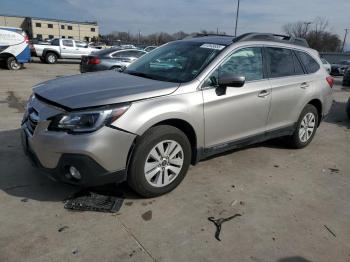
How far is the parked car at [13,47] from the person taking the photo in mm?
15914

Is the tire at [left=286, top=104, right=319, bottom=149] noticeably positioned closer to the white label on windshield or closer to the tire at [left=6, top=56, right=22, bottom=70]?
the white label on windshield

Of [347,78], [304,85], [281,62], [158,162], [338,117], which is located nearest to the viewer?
[158,162]

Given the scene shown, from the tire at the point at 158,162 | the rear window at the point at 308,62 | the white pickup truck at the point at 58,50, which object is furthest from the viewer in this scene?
the white pickup truck at the point at 58,50

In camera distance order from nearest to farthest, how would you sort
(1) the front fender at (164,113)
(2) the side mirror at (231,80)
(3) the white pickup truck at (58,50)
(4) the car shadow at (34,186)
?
(1) the front fender at (164,113) → (4) the car shadow at (34,186) → (2) the side mirror at (231,80) → (3) the white pickup truck at (58,50)

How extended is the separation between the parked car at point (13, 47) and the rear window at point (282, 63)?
47.5ft

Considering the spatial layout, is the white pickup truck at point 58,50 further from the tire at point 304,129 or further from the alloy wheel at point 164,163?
the alloy wheel at point 164,163

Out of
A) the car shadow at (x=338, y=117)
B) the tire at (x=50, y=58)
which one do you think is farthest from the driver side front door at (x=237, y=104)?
the tire at (x=50, y=58)

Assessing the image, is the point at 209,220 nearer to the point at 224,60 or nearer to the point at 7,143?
the point at 224,60

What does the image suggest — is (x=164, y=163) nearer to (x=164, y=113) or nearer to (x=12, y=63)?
(x=164, y=113)

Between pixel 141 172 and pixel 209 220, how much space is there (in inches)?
32.4

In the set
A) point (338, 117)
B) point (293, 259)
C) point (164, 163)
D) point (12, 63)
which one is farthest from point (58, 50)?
point (293, 259)

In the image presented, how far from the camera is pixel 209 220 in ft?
11.2

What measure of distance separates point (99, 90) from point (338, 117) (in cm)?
721

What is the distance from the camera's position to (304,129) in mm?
5660
